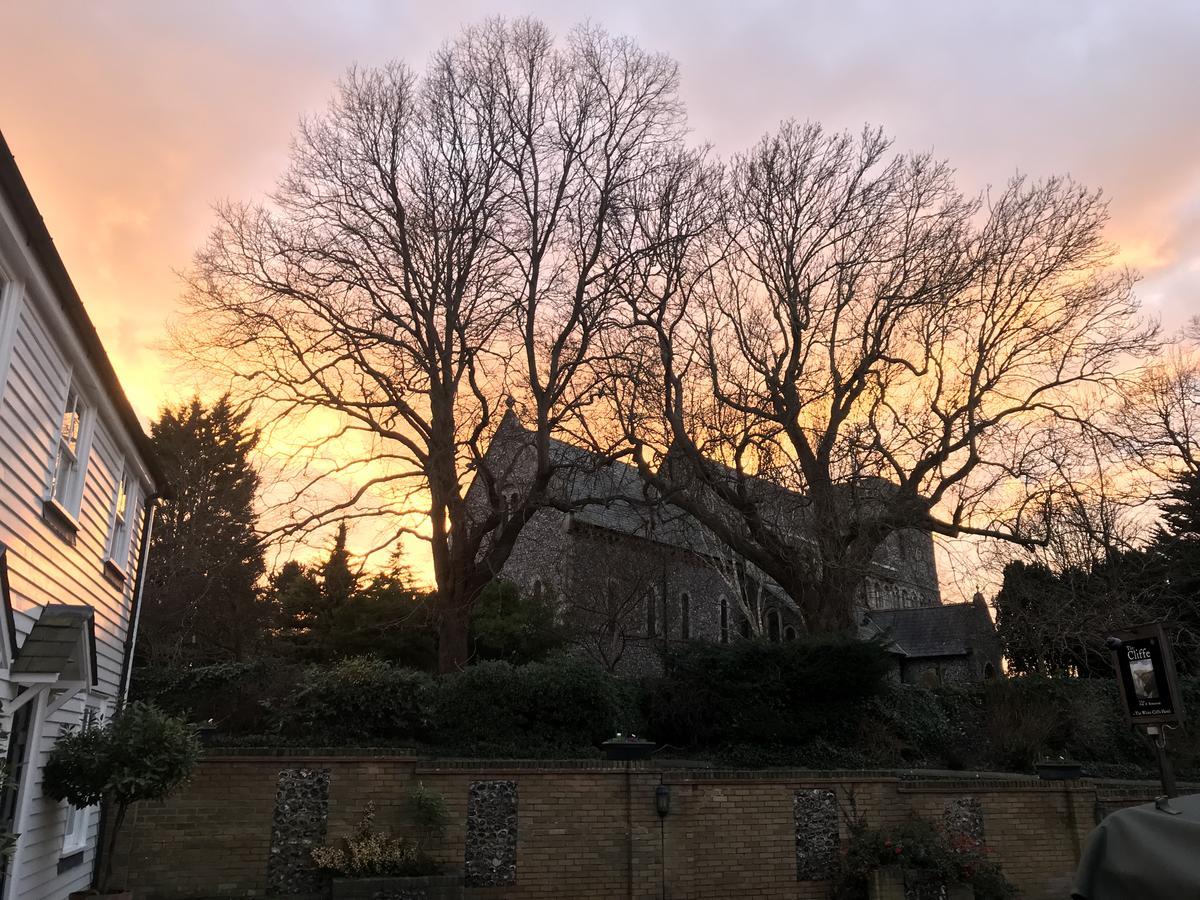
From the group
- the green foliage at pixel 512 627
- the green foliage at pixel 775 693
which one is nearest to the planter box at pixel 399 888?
the green foliage at pixel 775 693

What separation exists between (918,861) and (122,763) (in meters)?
9.83

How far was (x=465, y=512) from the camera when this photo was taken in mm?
19297

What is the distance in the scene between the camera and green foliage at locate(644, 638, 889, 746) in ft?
52.3

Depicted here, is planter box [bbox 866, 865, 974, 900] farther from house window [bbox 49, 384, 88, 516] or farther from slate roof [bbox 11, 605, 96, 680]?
house window [bbox 49, 384, 88, 516]

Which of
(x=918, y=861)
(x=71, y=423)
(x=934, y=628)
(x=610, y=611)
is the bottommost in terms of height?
(x=918, y=861)

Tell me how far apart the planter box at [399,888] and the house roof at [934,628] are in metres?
28.1

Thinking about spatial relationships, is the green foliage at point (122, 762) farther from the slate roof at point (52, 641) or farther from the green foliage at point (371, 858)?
the green foliage at point (371, 858)

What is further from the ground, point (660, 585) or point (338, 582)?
point (660, 585)

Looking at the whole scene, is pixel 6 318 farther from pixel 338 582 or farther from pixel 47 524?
pixel 338 582

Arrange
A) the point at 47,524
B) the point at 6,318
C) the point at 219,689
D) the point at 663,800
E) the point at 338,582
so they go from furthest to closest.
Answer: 1. the point at 338,582
2. the point at 219,689
3. the point at 663,800
4. the point at 47,524
5. the point at 6,318

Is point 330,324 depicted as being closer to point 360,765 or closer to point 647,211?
point 647,211

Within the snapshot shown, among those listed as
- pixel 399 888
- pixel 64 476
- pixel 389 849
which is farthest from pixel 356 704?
pixel 64 476

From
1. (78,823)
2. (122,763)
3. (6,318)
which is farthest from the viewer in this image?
(78,823)

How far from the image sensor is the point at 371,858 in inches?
424
